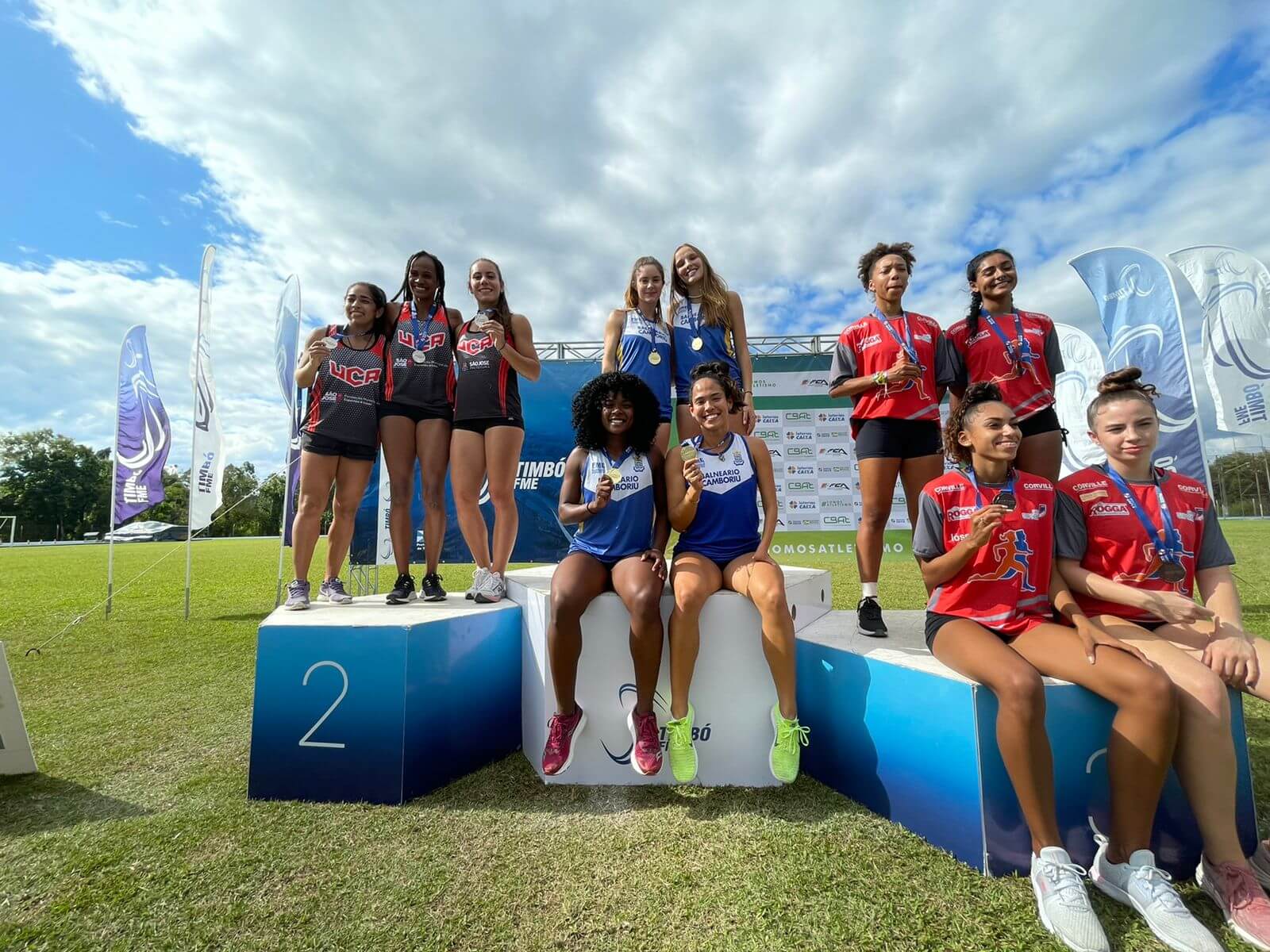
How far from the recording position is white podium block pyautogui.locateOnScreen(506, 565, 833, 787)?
2213mm

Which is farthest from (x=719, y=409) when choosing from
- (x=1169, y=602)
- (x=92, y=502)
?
(x=92, y=502)

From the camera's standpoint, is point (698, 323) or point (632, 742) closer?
point (632, 742)

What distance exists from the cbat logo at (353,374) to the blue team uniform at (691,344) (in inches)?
63.4

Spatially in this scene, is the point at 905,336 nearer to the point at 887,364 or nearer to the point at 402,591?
the point at 887,364

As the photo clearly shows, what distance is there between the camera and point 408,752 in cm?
210

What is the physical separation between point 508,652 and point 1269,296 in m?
8.44

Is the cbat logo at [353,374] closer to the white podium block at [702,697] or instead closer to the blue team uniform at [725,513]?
the white podium block at [702,697]

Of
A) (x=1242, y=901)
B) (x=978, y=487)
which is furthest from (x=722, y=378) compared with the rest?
(x=1242, y=901)

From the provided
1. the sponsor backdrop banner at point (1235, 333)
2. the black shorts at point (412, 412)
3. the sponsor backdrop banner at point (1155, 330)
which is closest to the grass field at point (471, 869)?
the black shorts at point (412, 412)

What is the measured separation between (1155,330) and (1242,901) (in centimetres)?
687

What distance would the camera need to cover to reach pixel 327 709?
2.12 metres

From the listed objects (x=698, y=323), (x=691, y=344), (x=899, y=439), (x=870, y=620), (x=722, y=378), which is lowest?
(x=870, y=620)

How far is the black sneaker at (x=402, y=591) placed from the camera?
9.23 feet

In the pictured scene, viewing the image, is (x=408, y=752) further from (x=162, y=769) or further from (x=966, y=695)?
(x=966, y=695)
